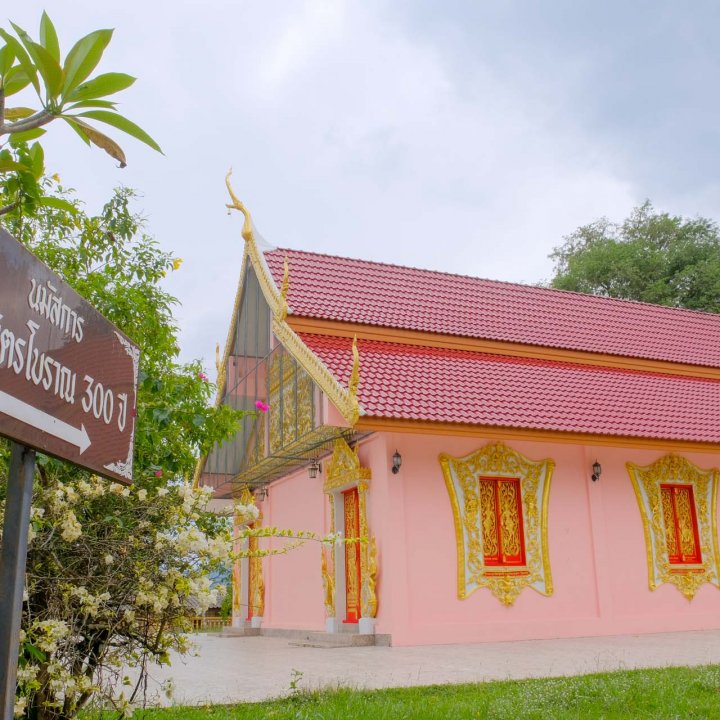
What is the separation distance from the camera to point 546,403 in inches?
473

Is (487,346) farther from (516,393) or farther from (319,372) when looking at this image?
(319,372)

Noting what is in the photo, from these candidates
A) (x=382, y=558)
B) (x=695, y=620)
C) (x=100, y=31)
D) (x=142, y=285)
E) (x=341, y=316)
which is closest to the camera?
(x=100, y=31)

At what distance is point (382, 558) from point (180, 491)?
7705mm

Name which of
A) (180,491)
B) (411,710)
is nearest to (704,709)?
(411,710)

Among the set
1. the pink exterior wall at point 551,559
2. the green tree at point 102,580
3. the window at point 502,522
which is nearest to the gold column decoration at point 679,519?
the pink exterior wall at point 551,559

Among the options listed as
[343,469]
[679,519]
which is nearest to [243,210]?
[343,469]

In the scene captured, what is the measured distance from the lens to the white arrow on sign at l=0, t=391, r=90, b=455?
1700 millimetres

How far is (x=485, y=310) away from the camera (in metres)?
14.9

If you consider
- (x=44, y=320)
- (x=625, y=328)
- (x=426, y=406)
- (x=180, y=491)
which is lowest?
(x=180, y=491)

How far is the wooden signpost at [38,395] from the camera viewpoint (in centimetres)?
174

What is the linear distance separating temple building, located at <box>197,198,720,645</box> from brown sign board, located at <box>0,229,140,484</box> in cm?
764

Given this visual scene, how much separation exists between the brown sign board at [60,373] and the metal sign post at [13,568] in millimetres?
89

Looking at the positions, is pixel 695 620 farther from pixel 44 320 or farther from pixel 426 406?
pixel 44 320

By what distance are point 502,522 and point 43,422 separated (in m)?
10.1
